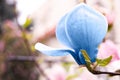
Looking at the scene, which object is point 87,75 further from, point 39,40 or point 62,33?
point 39,40

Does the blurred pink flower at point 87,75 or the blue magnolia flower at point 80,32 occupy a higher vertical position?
the blue magnolia flower at point 80,32

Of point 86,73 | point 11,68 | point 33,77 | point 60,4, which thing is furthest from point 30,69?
point 86,73

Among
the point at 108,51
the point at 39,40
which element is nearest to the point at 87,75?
the point at 108,51

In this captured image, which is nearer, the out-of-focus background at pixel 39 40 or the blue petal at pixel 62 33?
the blue petal at pixel 62 33

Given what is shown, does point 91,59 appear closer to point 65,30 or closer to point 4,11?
point 65,30

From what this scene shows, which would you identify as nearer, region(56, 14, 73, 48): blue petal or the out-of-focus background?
region(56, 14, 73, 48): blue petal

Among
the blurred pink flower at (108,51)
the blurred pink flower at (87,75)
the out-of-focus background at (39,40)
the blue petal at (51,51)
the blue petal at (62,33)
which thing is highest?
the blue petal at (62,33)
